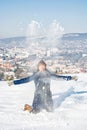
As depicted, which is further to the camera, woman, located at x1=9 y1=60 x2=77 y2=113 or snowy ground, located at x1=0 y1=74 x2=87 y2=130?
woman, located at x1=9 y1=60 x2=77 y2=113

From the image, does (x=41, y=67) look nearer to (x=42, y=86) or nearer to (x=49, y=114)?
(x=42, y=86)

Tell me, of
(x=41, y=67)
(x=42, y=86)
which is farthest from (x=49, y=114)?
(x=41, y=67)

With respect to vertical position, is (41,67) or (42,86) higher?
(41,67)

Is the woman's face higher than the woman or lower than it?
higher

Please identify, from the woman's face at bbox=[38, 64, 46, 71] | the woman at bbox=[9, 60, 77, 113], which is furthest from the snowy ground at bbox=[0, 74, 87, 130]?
the woman's face at bbox=[38, 64, 46, 71]

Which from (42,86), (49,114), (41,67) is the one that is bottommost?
(49,114)

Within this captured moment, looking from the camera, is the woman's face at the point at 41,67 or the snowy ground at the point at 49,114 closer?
the snowy ground at the point at 49,114

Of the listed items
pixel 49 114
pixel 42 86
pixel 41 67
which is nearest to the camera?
pixel 49 114

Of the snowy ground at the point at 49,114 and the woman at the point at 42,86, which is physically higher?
the woman at the point at 42,86

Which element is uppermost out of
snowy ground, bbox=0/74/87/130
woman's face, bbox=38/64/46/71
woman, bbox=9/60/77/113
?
woman's face, bbox=38/64/46/71

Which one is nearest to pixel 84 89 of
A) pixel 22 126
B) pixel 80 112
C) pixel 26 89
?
pixel 26 89

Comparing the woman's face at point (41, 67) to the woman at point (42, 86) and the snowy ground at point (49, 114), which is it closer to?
the woman at point (42, 86)

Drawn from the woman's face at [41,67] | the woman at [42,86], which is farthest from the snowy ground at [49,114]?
A: the woman's face at [41,67]

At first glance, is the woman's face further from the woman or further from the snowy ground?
the snowy ground
